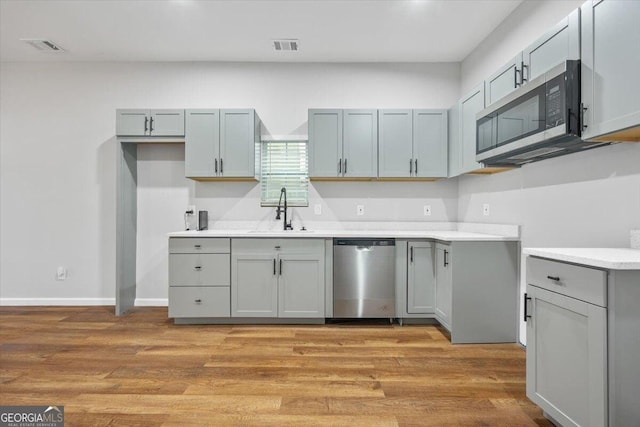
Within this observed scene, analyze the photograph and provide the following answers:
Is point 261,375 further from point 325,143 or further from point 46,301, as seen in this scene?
point 46,301

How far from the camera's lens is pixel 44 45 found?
370 centimetres

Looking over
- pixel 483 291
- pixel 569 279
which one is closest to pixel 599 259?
pixel 569 279

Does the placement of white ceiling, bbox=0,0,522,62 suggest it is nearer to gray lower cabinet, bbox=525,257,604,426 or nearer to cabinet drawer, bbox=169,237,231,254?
cabinet drawer, bbox=169,237,231,254

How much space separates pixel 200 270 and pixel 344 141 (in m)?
1.93

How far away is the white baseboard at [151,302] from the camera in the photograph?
4.06 metres

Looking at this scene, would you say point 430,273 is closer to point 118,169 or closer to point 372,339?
point 372,339

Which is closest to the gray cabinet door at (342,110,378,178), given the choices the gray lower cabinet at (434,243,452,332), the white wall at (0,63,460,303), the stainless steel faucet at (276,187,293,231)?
the white wall at (0,63,460,303)

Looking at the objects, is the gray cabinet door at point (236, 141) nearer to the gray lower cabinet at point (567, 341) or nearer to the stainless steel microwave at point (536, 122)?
the stainless steel microwave at point (536, 122)

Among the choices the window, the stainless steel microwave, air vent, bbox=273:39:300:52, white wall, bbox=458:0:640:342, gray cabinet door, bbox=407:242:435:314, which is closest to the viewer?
the stainless steel microwave

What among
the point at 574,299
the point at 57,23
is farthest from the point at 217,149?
the point at 574,299

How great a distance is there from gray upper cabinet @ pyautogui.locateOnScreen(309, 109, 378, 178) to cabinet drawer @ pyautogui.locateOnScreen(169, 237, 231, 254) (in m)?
1.13

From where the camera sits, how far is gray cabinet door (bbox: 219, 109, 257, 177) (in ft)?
11.9

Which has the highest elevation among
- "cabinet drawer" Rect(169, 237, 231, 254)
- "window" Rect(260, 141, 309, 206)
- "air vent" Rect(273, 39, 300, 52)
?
"air vent" Rect(273, 39, 300, 52)

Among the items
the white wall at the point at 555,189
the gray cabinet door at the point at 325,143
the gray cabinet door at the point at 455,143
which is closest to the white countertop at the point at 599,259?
the white wall at the point at 555,189
